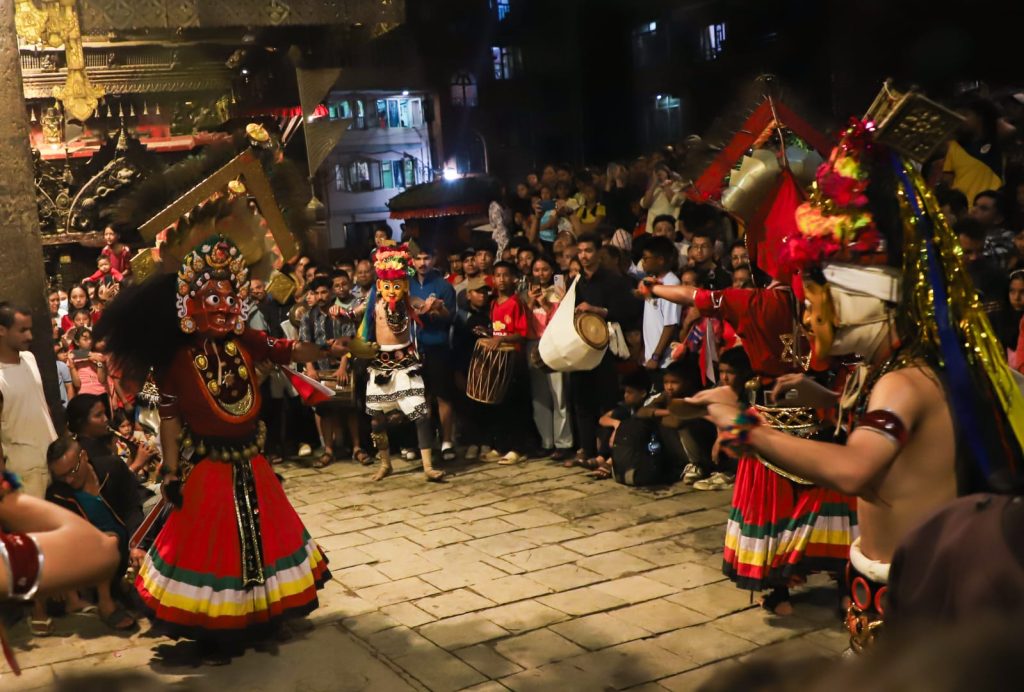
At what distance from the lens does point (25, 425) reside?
6.43m

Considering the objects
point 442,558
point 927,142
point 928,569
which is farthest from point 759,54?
point 928,569

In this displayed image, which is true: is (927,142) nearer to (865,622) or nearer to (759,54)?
(865,622)

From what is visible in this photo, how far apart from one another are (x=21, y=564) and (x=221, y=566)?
9.97ft

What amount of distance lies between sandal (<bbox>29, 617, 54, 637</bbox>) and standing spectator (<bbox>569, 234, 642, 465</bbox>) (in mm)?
4319

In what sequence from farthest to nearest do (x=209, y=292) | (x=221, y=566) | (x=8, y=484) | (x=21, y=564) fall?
(x=209, y=292) < (x=221, y=566) < (x=8, y=484) < (x=21, y=564)

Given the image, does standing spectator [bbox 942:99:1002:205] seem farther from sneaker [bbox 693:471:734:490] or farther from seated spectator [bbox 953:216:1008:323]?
sneaker [bbox 693:471:734:490]

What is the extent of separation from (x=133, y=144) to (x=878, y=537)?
14611 millimetres

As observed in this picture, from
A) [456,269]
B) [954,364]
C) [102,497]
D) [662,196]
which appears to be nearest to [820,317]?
[954,364]

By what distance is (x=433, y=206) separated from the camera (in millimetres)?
17766

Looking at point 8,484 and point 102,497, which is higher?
point 8,484

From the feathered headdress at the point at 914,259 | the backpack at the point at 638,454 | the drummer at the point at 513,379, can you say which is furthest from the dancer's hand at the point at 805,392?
the drummer at the point at 513,379

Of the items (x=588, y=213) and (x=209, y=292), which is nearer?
(x=209, y=292)

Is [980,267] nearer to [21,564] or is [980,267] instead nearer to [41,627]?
[41,627]

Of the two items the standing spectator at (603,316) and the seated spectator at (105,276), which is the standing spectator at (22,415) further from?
the seated spectator at (105,276)
